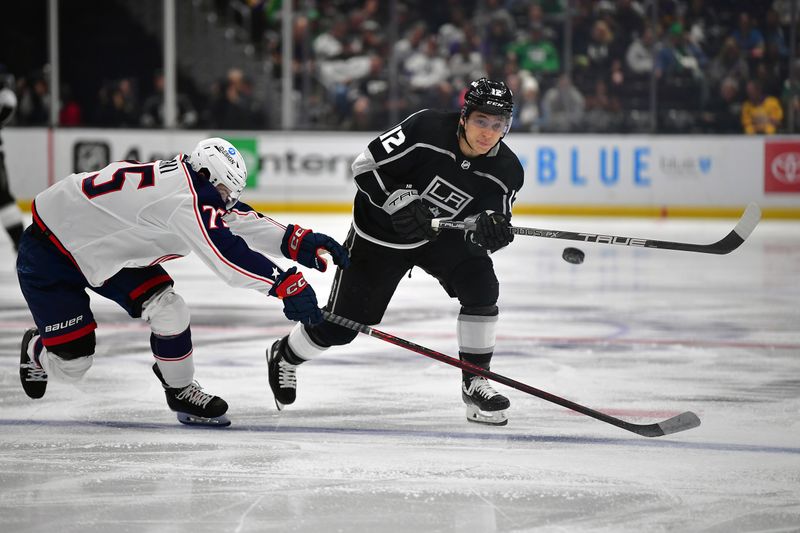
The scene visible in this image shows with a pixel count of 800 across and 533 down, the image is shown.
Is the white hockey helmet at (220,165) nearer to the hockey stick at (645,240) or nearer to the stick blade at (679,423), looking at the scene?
the hockey stick at (645,240)

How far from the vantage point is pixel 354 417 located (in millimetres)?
3717

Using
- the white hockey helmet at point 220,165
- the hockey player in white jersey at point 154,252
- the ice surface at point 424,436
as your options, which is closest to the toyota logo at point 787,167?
the ice surface at point 424,436

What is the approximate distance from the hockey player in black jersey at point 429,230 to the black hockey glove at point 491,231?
0.06 meters

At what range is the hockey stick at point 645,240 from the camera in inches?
143

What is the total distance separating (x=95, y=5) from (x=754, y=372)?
9.91 m

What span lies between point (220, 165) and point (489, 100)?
0.82 meters

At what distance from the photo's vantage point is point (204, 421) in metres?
3.61

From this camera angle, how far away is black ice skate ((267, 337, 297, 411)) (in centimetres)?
384

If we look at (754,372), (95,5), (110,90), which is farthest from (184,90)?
(754,372)

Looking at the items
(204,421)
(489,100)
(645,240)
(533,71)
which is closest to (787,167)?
(533,71)

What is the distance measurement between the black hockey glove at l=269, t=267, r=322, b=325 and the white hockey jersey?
3 cm

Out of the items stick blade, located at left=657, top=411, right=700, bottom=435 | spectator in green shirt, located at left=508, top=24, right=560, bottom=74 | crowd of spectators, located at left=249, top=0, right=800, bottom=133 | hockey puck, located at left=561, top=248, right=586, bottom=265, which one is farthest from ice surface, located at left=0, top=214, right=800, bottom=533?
spectator in green shirt, located at left=508, top=24, right=560, bottom=74

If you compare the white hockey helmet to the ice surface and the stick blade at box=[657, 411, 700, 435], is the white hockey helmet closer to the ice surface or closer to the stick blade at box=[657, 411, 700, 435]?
the ice surface

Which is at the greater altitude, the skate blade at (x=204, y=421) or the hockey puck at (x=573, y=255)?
the hockey puck at (x=573, y=255)
